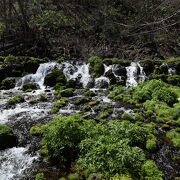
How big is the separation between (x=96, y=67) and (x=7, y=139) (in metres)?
15.0

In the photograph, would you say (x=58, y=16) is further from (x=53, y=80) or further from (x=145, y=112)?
(x=145, y=112)

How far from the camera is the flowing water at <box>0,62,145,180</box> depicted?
1527 cm

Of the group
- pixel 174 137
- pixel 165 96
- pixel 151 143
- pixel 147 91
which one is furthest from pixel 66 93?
pixel 151 143

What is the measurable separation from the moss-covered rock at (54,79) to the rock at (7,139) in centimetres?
1175

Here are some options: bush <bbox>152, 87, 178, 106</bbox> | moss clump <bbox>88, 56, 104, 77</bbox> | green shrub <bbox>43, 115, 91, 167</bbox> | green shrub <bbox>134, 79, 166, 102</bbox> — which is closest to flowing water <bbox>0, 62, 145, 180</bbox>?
moss clump <bbox>88, 56, 104, 77</bbox>

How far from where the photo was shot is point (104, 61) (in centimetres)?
3161

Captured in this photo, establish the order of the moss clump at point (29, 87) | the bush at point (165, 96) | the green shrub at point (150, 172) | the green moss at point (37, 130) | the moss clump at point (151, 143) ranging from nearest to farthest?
the green shrub at point (150, 172)
the moss clump at point (151, 143)
the green moss at point (37, 130)
the bush at point (165, 96)
the moss clump at point (29, 87)

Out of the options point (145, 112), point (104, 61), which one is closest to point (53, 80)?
point (104, 61)

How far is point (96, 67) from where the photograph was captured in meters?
30.6

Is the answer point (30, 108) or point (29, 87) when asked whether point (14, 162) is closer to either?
point (30, 108)

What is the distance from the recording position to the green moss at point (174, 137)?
16.7 m

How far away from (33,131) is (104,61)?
14.7 m

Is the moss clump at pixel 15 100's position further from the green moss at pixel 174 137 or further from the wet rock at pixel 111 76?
the green moss at pixel 174 137

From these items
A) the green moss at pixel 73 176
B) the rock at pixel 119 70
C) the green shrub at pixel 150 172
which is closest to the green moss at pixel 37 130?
the green moss at pixel 73 176
